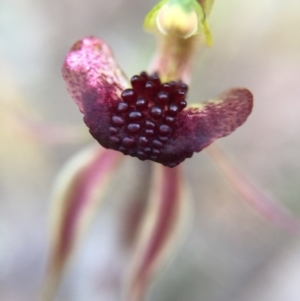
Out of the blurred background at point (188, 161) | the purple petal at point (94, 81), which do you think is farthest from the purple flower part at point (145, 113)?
the blurred background at point (188, 161)

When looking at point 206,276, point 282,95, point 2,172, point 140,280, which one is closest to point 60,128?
point 140,280

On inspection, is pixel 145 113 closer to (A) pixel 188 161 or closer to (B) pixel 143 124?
(B) pixel 143 124

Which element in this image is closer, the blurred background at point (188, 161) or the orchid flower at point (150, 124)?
the orchid flower at point (150, 124)

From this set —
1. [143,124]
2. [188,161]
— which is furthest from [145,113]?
[188,161]

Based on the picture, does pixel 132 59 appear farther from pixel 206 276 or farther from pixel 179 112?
pixel 179 112

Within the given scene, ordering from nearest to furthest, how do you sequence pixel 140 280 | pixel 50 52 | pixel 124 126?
1. pixel 124 126
2. pixel 140 280
3. pixel 50 52

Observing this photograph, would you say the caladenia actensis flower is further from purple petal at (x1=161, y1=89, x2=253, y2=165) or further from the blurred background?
the blurred background

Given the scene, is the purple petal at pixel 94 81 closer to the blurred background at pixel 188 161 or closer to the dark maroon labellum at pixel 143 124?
the dark maroon labellum at pixel 143 124
